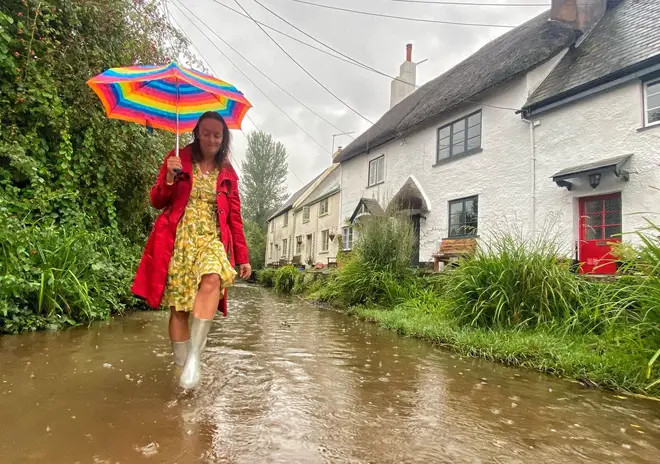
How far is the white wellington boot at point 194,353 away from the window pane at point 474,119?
1097cm

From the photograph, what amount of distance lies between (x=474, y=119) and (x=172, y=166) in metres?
11.0

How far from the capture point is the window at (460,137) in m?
A: 11.6

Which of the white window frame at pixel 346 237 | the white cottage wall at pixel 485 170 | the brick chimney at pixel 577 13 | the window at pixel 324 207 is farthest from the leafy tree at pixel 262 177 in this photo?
the brick chimney at pixel 577 13

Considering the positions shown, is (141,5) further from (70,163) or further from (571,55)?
(571,55)

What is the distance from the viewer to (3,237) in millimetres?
4008

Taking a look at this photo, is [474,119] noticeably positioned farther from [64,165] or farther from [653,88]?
[64,165]

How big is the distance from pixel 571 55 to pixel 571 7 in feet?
4.53

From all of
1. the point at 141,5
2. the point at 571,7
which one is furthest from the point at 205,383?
the point at 571,7

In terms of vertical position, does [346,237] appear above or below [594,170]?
below

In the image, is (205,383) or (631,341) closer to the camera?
(205,383)

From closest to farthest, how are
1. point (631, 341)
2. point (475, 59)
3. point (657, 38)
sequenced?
point (631, 341) < point (657, 38) < point (475, 59)

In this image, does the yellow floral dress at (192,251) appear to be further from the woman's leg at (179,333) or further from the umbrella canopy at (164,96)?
the umbrella canopy at (164,96)

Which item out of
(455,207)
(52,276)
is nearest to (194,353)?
(52,276)

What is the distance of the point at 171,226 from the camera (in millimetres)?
2633
